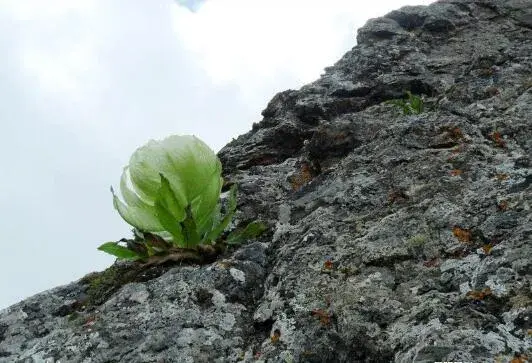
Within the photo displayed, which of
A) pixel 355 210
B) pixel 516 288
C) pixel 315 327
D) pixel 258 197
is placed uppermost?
pixel 258 197

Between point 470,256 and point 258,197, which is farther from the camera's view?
point 258,197

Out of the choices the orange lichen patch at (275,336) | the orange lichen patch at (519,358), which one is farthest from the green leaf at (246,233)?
the orange lichen patch at (519,358)

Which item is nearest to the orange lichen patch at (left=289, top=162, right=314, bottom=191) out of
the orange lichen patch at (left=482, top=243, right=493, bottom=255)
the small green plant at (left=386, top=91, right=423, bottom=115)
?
the small green plant at (left=386, top=91, right=423, bottom=115)

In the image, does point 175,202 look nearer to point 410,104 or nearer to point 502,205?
point 502,205

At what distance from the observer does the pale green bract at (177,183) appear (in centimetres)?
308

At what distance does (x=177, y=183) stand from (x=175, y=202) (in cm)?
14

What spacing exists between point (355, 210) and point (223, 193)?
1.13 metres

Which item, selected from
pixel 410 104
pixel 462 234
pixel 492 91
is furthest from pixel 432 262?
pixel 410 104

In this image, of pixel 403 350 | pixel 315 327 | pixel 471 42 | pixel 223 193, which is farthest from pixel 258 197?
pixel 471 42

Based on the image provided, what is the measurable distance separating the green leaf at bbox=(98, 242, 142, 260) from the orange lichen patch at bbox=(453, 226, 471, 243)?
1537mm

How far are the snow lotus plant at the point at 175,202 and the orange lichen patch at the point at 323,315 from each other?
0.86 m

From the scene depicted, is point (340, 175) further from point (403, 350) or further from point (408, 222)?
point (403, 350)

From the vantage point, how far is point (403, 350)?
201cm

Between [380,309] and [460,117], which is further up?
[460,117]
